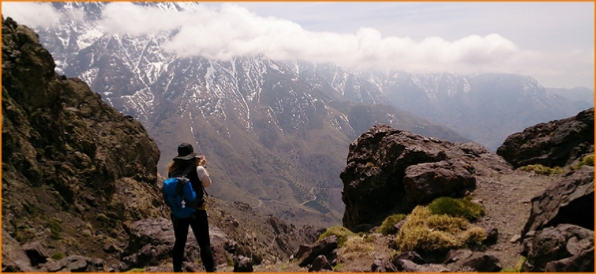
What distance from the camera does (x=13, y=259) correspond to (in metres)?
14.8

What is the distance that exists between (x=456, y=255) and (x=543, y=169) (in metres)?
11.3

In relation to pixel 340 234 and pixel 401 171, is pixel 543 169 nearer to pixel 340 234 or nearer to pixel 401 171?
pixel 401 171

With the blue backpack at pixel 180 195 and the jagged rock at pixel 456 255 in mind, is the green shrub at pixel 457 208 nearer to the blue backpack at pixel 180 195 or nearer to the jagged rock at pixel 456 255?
the jagged rock at pixel 456 255

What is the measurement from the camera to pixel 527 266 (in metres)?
11.8

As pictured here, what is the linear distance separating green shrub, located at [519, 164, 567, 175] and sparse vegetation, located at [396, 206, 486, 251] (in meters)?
8.26

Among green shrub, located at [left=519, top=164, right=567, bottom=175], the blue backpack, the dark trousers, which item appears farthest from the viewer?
green shrub, located at [left=519, top=164, right=567, bottom=175]

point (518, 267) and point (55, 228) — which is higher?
point (518, 267)

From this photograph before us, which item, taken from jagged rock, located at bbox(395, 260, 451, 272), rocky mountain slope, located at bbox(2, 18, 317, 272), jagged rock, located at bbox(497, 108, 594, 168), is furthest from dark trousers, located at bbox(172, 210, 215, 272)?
jagged rock, located at bbox(497, 108, 594, 168)

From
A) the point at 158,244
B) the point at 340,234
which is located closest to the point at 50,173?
the point at 158,244

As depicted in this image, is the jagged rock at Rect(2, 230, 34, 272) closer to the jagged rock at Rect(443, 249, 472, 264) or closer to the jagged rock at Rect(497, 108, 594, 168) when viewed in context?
the jagged rock at Rect(443, 249, 472, 264)

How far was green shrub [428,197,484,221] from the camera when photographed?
55.1ft

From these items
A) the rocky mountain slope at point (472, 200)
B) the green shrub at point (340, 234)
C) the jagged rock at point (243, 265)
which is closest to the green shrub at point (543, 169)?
the rocky mountain slope at point (472, 200)

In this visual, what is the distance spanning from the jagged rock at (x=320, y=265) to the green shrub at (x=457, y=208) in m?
5.43

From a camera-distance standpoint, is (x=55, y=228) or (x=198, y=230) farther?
(x=55, y=228)
